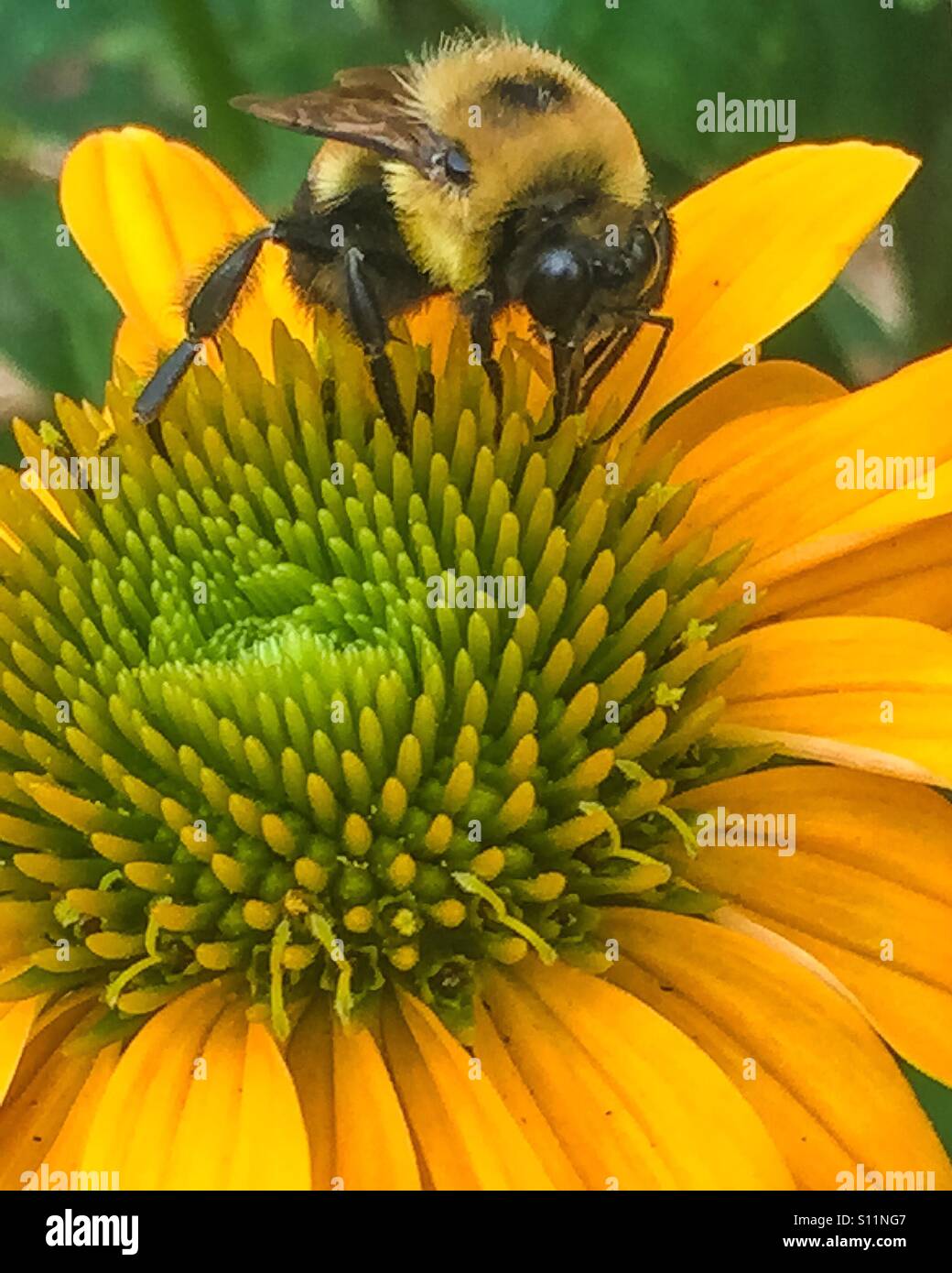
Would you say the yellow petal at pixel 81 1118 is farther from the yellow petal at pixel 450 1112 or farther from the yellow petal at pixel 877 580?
the yellow petal at pixel 877 580

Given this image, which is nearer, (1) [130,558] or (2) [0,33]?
(1) [130,558]

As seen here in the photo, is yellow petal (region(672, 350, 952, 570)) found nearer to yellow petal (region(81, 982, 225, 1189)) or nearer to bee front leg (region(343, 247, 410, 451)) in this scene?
bee front leg (region(343, 247, 410, 451))

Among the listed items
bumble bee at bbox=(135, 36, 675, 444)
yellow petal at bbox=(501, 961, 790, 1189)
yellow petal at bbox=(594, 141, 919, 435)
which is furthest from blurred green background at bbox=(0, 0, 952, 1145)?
yellow petal at bbox=(501, 961, 790, 1189)

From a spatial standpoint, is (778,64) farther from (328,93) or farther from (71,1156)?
(71,1156)

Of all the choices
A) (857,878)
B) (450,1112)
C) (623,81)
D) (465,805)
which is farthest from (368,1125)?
(623,81)

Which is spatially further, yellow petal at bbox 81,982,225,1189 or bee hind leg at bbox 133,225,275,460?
bee hind leg at bbox 133,225,275,460

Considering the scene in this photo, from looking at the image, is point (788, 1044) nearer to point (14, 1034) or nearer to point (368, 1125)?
point (368, 1125)
